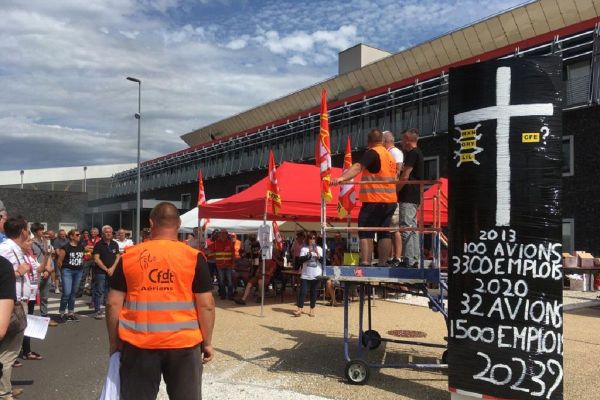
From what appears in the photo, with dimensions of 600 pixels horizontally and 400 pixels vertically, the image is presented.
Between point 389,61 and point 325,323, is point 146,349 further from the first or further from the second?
point 389,61

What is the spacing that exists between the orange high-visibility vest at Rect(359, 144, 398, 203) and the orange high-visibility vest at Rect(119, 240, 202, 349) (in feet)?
10.9

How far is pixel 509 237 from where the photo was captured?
481cm

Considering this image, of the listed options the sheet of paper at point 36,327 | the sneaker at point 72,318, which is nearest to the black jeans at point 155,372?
the sheet of paper at point 36,327

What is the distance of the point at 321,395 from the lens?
18.1ft

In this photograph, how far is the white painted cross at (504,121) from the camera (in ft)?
15.9

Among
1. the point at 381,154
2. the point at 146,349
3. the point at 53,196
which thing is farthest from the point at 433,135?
the point at 53,196

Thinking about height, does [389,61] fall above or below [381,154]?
above

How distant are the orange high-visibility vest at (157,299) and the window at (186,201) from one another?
139 ft

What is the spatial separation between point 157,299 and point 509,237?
3.17m

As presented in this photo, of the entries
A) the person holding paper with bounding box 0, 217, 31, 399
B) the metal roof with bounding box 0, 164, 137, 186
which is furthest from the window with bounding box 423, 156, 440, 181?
the metal roof with bounding box 0, 164, 137, 186

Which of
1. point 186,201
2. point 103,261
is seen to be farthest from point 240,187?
point 103,261

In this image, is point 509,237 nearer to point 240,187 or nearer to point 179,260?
→ point 179,260

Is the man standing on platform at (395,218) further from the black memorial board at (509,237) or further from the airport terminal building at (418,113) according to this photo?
the airport terminal building at (418,113)

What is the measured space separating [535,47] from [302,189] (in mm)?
12948
